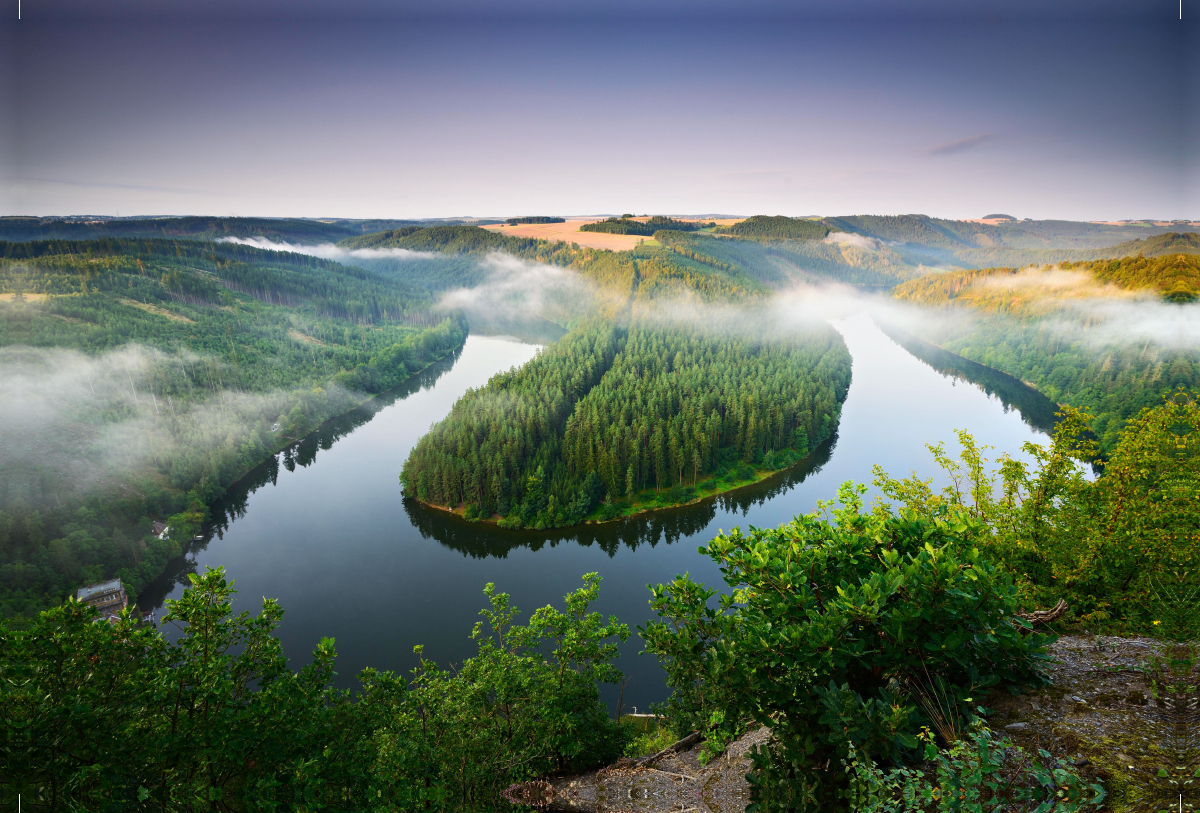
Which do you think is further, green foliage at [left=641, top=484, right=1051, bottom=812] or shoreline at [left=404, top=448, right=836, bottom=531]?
shoreline at [left=404, top=448, right=836, bottom=531]

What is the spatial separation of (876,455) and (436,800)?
73.4 metres

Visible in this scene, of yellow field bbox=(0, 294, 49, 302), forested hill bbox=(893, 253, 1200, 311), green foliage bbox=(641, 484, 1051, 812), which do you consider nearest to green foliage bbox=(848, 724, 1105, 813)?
green foliage bbox=(641, 484, 1051, 812)

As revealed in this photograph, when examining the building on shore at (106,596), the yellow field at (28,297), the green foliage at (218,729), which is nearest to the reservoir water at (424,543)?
the building on shore at (106,596)

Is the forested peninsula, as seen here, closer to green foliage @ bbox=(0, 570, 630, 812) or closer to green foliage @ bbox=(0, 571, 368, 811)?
green foliage @ bbox=(0, 570, 630, 812)

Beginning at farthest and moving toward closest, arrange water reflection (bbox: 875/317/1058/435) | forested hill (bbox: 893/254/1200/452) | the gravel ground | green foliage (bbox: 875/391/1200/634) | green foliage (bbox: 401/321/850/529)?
1. water reflection (bbox: 875/317/1058/435)
2. forested hill (bbox: 893/254/1200/452)
3. green foliage (bbox: 401/321/850/529)
4. green foliage (bbox: 875/391/1200/634)
5. the gravel ground

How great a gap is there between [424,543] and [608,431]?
25.8 m

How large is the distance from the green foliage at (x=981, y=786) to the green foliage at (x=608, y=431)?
2011 inches

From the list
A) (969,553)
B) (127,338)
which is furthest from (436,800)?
(127,338)

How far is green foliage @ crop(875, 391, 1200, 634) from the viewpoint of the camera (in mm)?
11062

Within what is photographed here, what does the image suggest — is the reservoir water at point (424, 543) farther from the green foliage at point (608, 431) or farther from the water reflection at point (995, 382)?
the green foliage at point (608, 431)

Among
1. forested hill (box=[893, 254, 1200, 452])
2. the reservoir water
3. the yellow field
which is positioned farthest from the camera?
the yellow field

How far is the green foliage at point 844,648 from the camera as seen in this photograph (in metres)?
6.12

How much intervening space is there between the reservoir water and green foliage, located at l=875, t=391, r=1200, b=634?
16094mm

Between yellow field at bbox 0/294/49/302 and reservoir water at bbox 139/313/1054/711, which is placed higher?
yellow field at bbox 0/294/49/302
